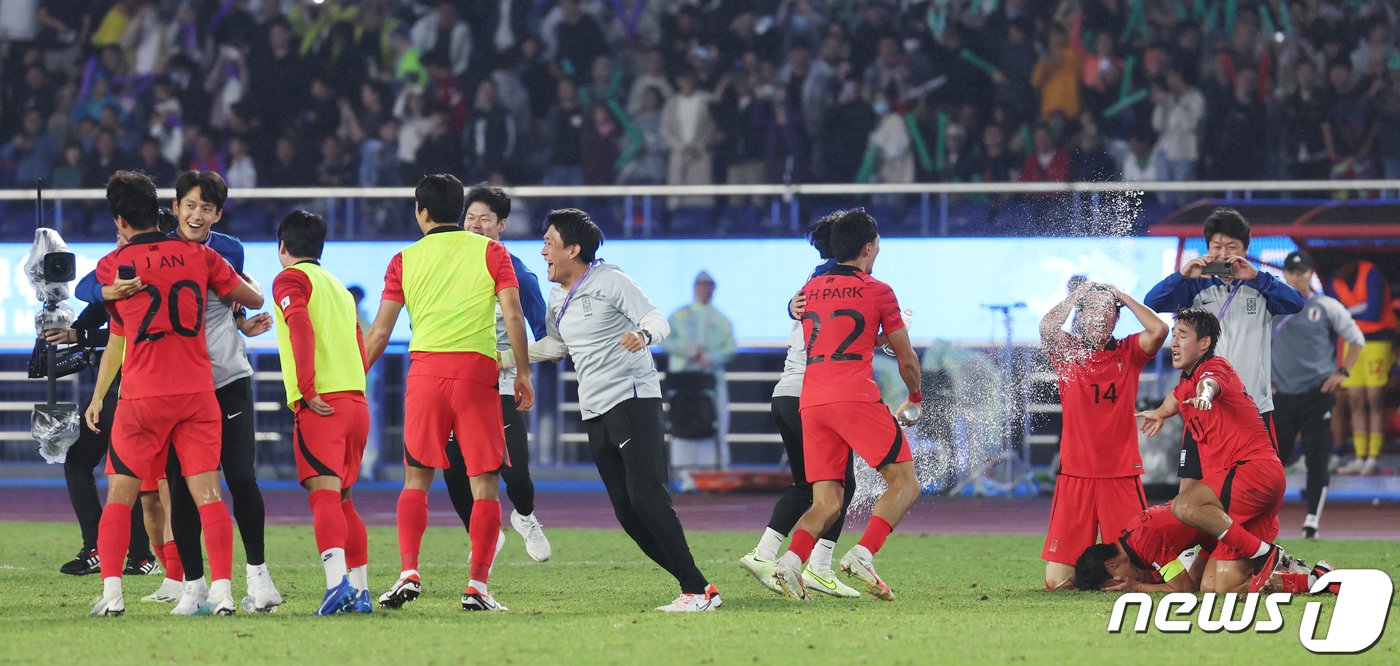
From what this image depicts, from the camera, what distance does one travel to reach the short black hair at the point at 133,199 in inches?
308

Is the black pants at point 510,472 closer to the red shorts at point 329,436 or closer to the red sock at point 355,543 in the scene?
the red sock at point 355,543

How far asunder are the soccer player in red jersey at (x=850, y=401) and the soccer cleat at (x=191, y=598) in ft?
9.02

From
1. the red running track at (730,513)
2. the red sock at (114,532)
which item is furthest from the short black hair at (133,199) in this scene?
the red running track at (730,513)

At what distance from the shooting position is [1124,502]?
957cm

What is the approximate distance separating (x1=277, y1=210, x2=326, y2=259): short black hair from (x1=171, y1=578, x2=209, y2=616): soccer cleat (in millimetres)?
1583

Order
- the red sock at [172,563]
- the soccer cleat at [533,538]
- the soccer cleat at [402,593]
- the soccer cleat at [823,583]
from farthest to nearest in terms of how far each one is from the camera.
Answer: the soccer cleat at [533,538] < the soccer cleat at [823,583] < the red sock at [172,563] < the soccer cleat at [402,593]

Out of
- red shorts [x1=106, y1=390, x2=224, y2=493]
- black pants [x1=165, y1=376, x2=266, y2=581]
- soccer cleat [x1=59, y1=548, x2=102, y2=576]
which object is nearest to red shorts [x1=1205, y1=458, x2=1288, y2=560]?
black pants [x1=165, y1=376, x2=266, y2=581]

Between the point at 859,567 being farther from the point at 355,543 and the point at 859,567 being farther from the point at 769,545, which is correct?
the point at 355,543

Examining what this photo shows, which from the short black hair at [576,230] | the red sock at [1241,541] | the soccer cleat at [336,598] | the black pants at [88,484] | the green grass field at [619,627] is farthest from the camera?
the black pants at [88,484]

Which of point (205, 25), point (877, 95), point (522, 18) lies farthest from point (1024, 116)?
point (205, 25)

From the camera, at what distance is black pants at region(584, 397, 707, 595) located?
804 centimetres

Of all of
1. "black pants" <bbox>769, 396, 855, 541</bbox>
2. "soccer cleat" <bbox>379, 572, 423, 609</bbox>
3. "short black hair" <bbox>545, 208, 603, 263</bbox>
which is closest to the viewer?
"soccer cleat" <bbox>379, 572, 423, 609</bbox>

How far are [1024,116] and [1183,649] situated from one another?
1373 centimetres

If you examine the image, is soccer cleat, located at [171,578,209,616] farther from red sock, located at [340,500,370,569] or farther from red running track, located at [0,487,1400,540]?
red running track, located at [0,487,1400,540]
